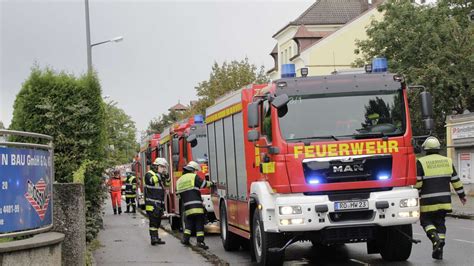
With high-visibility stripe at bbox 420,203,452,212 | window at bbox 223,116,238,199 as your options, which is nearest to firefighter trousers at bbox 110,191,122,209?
window at bbox 223,116,238,199

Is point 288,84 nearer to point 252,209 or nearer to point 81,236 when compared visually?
point 252,209

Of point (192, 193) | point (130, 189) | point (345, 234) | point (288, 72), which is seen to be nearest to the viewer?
point (345, 234)

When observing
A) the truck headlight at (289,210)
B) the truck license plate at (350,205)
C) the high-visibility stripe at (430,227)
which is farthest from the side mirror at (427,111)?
the truck headlight at (289,210)

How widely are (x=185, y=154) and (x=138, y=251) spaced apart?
5402mm

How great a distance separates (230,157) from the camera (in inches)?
505

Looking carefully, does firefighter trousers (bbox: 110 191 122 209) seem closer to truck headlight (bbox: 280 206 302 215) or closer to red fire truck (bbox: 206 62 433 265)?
red fire truck (bbox: 206 62 433 265)

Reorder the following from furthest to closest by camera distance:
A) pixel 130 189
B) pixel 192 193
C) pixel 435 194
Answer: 1. pixel 130 189
2. pixel 192 193
3. pixel 435 194

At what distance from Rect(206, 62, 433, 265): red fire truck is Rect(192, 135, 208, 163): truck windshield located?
7307 millimetres

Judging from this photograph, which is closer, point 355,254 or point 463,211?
point 355,254

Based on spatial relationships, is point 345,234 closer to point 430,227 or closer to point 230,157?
point 430,227

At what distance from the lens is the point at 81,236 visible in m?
8.91

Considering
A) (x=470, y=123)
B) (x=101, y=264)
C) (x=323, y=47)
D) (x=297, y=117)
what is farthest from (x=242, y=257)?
(x=323, y=47)

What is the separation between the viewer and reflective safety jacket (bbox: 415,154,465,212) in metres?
10.8

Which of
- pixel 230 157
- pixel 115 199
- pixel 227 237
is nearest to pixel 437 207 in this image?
pixel 230 157
